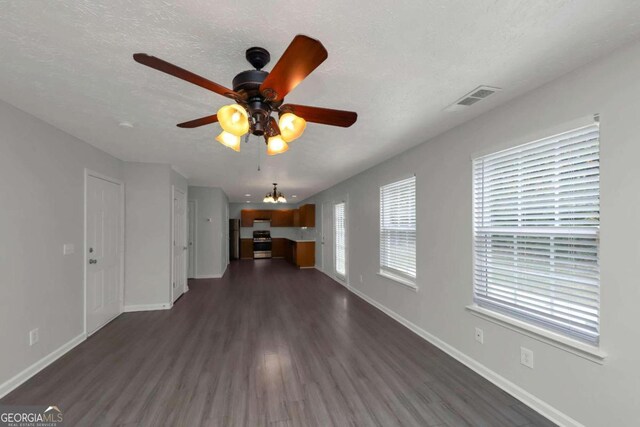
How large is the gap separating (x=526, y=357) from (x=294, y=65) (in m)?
2.60

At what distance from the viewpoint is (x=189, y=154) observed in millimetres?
3934

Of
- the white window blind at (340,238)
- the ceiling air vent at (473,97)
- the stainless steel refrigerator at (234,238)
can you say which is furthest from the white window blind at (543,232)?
the stainless steel refrigerator at (234,238)

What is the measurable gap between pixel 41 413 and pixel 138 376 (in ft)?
2.07

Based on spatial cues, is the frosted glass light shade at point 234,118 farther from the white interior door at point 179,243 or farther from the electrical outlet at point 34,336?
the white interior door at point 179,243

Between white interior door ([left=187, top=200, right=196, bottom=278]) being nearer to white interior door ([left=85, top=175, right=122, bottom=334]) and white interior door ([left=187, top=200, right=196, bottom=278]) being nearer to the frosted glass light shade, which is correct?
white interior door ([left=85, top=175, right=122, bottom=334])

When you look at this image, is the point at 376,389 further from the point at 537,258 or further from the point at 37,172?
the point at 37,172

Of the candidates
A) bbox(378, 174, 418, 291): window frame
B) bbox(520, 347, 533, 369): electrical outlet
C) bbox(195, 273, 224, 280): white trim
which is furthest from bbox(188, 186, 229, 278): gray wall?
bbox(520, 347, 533, 369): electrical outlet

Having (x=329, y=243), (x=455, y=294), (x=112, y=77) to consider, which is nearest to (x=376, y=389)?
(x=455, y=294)

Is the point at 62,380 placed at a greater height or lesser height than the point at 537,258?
lesser

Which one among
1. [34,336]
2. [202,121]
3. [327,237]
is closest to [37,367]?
[34,336]

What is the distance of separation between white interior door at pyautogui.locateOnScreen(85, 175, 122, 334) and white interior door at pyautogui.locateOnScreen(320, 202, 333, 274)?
4.50 m

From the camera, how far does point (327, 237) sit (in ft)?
25.3

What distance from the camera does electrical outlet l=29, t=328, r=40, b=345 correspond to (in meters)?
2.55

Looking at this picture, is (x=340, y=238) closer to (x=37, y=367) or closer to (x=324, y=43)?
(x=37, y=367)
